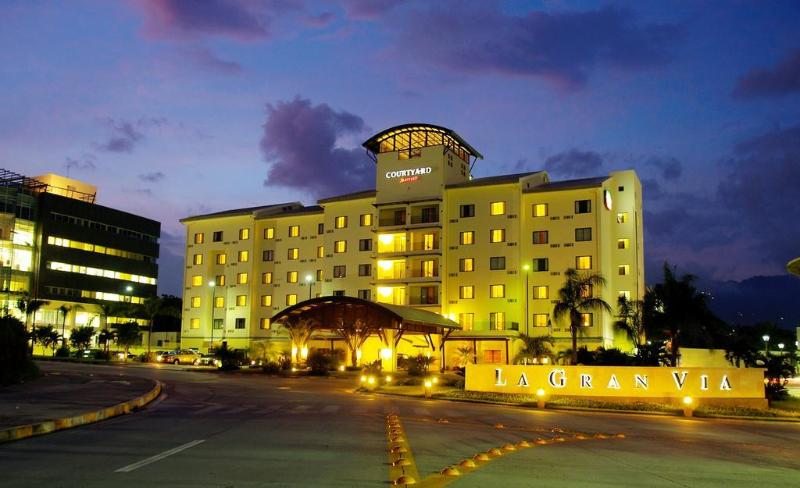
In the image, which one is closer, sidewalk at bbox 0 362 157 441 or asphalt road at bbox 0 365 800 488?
asphalt road at bbox 0 365 800 488

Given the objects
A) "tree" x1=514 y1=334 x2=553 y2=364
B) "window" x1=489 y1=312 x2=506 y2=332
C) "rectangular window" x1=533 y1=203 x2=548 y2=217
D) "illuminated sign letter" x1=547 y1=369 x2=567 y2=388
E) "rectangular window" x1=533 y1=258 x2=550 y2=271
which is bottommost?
"illuminated sign letter" x1=547 y1=369 x2=567 y2=388

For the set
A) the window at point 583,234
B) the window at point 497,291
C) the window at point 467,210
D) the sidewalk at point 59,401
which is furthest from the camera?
the window at point 467,210

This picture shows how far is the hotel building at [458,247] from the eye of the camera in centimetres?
5972

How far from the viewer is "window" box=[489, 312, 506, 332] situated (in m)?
60.2

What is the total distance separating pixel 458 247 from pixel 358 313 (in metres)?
16.2

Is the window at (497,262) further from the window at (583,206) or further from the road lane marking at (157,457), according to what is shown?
the road lane marking at (157,457)

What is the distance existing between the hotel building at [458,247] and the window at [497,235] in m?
0.09

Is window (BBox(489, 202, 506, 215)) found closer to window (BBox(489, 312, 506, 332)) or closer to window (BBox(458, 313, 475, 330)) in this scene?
window (BBox(489, 312, 506, 332))

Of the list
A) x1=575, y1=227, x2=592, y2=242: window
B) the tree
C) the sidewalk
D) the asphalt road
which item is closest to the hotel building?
x1=575, y1=227, x2=592, y2=242: window

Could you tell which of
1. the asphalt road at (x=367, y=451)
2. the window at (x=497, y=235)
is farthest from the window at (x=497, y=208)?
the asphalt road at (x=367, y=451)

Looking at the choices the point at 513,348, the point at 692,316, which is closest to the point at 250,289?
the point at 513,348

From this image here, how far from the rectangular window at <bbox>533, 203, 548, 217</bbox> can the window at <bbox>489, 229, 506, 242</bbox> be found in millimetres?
3248

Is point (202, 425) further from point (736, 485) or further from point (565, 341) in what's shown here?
point (565, 341)

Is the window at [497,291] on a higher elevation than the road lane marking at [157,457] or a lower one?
higher
